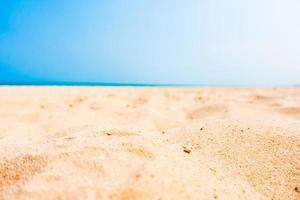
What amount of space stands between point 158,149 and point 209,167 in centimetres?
29

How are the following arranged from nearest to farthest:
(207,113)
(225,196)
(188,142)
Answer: (225,196)
(188,142)
(207,113)

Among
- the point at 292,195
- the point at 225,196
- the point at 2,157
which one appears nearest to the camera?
the point at 225,196

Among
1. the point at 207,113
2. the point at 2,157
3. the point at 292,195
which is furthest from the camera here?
the point at 207,113

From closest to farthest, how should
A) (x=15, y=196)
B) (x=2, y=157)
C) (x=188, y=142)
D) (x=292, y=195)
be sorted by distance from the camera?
(x=15, y=196) → (x=292, y=195) → (x=2, y=157) → (x=188, y=142)

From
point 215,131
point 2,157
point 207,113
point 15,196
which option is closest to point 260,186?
point 215,131

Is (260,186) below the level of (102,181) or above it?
below

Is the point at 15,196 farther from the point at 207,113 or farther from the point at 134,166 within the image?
the point at 207,113

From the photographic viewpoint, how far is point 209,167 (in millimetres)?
1487

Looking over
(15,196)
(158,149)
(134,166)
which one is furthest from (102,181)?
(158,149)

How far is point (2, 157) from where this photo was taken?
1.45 m

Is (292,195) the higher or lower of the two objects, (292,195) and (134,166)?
the lower

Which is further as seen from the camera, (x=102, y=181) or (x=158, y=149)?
(x=158, y=149)

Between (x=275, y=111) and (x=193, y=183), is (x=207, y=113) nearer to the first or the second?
(x=275, y=111)

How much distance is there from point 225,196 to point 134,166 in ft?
1.38
